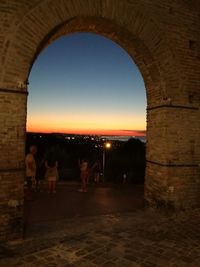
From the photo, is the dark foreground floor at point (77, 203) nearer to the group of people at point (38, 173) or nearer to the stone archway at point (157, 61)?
the group of people at point (38, 173)

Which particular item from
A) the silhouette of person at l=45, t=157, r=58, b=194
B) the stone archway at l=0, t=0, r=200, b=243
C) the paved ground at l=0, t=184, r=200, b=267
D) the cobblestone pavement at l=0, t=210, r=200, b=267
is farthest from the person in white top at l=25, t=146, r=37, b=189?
the stone archway at l=0, t=0, r=200, b=243

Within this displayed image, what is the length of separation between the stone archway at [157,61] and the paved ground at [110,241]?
2.09 ft

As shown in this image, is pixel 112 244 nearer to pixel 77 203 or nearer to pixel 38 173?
pixel 77 203

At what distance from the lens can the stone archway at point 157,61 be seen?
6289mm

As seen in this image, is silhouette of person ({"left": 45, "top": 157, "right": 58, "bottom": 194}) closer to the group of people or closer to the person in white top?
the group of people

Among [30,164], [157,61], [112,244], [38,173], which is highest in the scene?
[157,61]

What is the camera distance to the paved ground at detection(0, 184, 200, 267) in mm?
5273

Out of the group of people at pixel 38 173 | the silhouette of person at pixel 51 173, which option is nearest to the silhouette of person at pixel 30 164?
the group of people at pixel 38 173

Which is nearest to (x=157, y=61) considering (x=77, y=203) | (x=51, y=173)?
(x=77, y=203)

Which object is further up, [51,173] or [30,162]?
[30,162]

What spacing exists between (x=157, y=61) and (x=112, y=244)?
4815mm

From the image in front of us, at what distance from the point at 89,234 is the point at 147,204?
115 inches

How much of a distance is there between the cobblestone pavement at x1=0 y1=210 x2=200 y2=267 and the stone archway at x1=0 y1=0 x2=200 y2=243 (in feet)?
2.33

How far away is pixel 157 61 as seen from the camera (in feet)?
26.5
